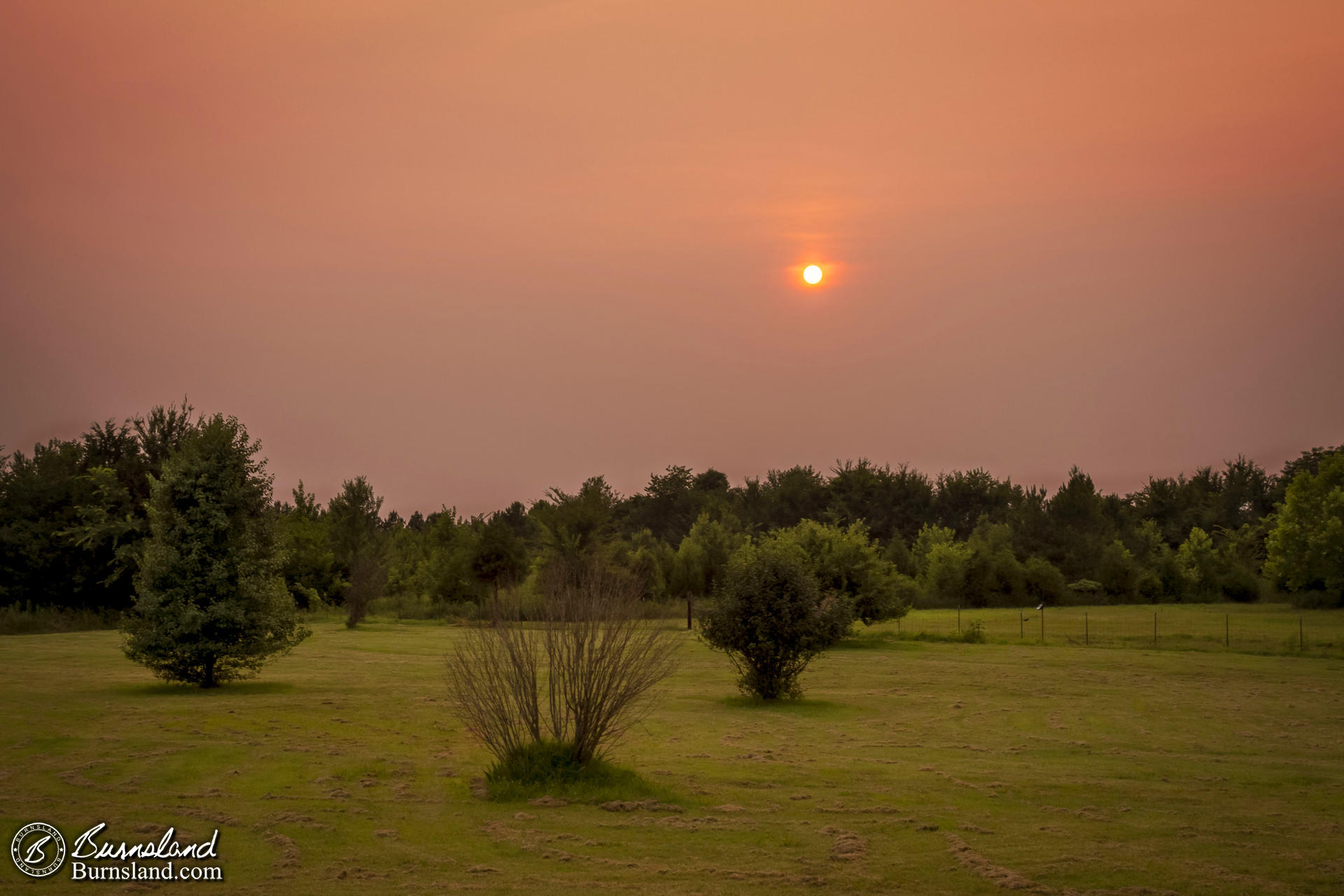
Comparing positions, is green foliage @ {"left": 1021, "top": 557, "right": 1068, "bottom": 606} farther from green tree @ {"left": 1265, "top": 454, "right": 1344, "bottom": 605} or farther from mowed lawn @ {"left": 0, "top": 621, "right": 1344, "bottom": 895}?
mowed lawn @ {"left": 0, "top": 621, "right": 1344, "bottom": 895}

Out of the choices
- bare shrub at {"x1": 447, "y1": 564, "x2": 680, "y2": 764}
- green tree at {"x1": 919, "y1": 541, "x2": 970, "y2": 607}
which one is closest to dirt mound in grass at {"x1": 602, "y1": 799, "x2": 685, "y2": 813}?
bare shrub at {"x1": 447, "y1": 564, "x2": 680, "y2": 764}

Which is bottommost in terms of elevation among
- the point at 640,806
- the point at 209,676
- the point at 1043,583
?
the point at 209,676

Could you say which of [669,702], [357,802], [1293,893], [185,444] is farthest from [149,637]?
[1293,893]

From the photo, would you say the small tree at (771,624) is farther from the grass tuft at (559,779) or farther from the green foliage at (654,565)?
the green foliage at (654,565)

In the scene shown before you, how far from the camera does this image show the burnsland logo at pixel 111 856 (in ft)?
28.1

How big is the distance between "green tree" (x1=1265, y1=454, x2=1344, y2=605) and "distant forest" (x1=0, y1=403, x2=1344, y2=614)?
0.37m

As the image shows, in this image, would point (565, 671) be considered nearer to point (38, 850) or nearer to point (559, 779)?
point (559, 779)

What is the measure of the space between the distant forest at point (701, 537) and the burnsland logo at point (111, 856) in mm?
12480

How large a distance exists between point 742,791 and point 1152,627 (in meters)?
38.1

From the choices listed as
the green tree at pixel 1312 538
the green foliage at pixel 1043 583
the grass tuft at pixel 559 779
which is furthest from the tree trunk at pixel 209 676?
the green tree at pixel 1312 538

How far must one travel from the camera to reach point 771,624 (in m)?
21.8

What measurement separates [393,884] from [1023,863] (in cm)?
530

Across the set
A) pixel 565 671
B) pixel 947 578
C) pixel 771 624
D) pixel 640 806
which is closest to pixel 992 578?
pixel 947 578

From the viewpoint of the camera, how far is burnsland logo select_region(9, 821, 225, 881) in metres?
8.57
